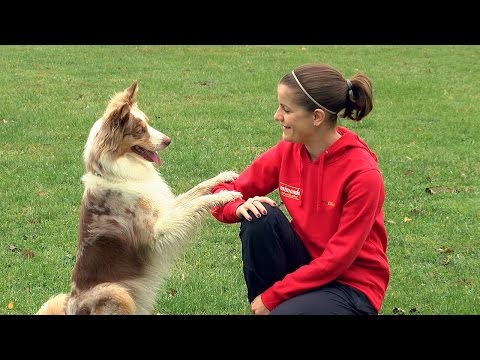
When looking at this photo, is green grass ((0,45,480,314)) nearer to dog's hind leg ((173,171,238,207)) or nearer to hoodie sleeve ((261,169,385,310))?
dog's hind leg ((173,171,238,207))

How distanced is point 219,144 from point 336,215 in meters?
5.74

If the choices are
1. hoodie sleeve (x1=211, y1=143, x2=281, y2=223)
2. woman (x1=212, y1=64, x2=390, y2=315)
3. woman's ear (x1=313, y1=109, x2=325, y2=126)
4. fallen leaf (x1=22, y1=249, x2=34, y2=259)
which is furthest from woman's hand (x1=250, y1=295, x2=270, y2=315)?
fallen leaf (x1=22, y1=249, x2=34, y2=259)

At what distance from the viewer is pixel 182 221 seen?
208 inches

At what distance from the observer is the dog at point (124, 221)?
4891 millimetres

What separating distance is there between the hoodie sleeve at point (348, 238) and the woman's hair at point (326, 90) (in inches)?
16.2

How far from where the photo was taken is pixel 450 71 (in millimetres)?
16469

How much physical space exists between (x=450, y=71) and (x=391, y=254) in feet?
34.1

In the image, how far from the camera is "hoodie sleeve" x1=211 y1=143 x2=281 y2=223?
16.4 feet

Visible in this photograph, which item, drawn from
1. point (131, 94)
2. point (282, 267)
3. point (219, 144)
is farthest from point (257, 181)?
point (219, 144)

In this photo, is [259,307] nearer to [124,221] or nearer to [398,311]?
[124,221]

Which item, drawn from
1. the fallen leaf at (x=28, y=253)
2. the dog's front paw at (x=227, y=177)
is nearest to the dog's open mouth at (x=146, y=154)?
the dog's front paw at (x=227, y=177)

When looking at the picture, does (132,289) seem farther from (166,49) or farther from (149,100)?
(166,49)

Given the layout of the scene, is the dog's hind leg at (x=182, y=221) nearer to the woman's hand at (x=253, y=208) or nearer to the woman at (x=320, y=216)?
the woman's hand at (x=253, y=208)
